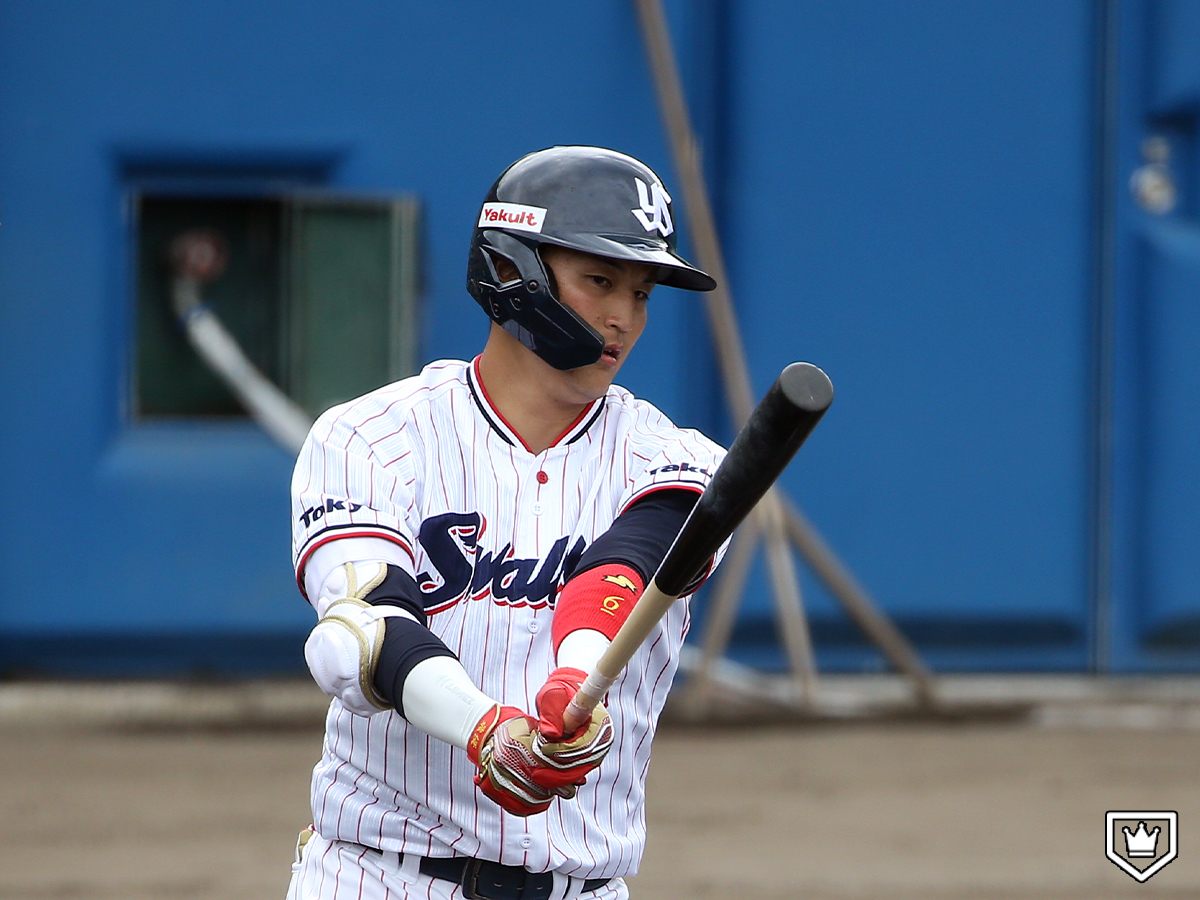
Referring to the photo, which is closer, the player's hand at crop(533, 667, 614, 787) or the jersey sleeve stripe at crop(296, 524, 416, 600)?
the player's hand at crop(533, 667, 614, 787)

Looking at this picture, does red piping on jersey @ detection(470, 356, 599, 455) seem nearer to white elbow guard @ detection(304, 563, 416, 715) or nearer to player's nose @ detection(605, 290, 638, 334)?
player's nose @ detection(605, 290, 638, 334)

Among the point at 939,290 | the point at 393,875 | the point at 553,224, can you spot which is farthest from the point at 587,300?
the point at 939,290

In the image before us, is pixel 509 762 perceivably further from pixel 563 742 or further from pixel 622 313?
pixel 622 313

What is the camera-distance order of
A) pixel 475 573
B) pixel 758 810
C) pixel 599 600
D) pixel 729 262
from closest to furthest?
pixel 599 600 < pixel 475 573 < pixel 758 810 < pixel 729 262

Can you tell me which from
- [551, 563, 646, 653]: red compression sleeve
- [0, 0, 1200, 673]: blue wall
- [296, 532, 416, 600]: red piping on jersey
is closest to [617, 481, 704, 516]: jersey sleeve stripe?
[551, 563, 646, 653]: red compression sleeve

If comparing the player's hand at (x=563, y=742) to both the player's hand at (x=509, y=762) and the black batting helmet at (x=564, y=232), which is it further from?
the black batting helmet at (x=564, y=232)

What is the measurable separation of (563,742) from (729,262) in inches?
189

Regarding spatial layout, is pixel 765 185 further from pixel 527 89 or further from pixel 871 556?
pixel 871 556

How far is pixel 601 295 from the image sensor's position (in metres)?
2.17

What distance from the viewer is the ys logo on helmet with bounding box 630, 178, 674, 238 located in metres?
2.15

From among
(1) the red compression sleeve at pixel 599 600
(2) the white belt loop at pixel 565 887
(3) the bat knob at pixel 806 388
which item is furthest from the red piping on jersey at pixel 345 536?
(3) the bat knob at pixel 806 388

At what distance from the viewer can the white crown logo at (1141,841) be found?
4.65 meters

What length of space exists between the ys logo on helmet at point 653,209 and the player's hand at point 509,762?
26.6 inches

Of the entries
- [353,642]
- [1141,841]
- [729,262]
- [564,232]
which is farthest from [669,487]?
[729,262]
